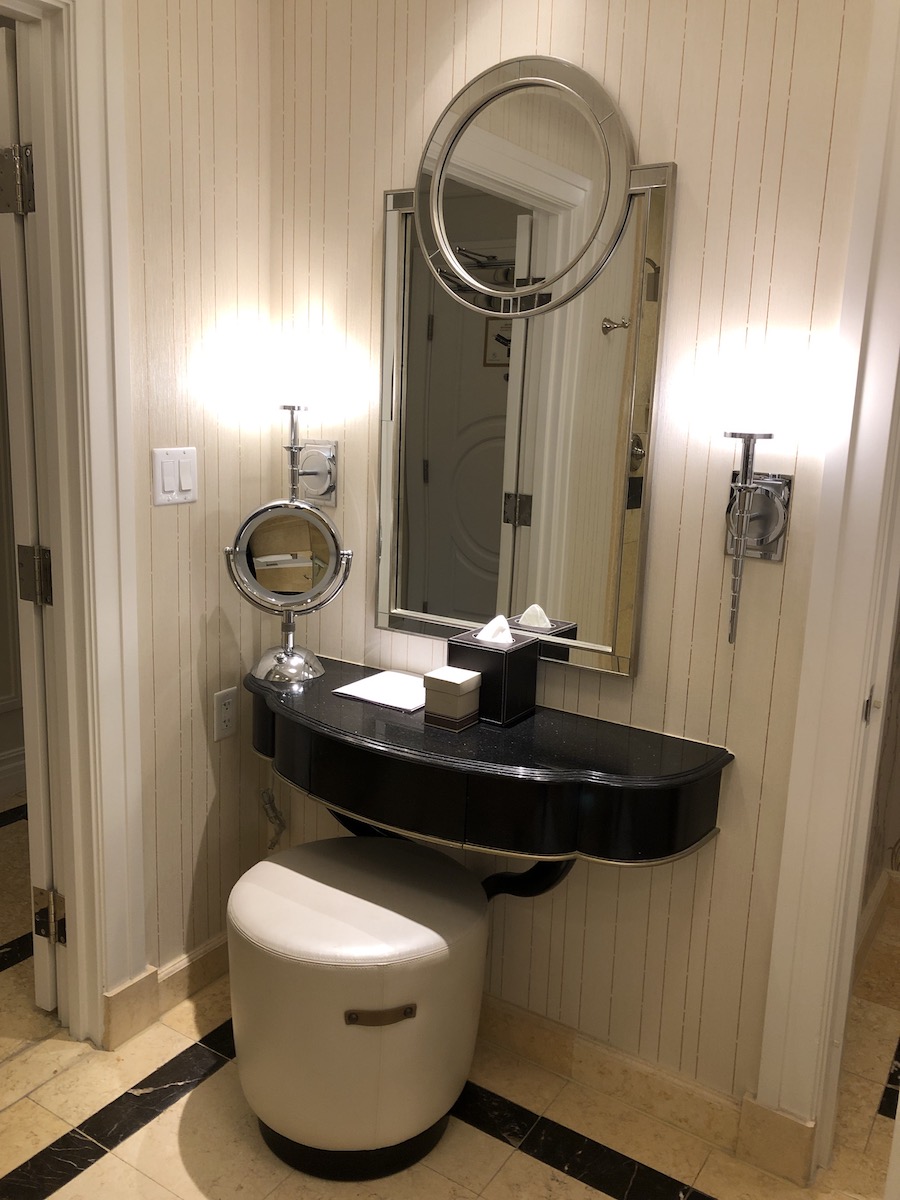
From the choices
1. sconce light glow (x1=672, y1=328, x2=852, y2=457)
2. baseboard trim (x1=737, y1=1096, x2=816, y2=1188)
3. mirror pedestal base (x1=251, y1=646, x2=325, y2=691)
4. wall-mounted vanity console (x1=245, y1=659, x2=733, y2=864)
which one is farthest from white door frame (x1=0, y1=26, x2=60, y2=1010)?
baseboard trim (x1=737, y1=1096, x2=816, y2=1188)

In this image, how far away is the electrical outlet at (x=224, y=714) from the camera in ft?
7.66

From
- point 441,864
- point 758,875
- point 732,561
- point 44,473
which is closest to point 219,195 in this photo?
point 44,473

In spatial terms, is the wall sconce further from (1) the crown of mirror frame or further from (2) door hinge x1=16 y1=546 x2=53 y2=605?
(2) door hinge x1=16 y1=546 x2=53 y2=605

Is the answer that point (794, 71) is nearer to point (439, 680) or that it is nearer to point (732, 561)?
point (732, 561)

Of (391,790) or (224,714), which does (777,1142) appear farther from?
(224,714)

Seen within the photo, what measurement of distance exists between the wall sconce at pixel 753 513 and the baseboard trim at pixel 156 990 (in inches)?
60.0

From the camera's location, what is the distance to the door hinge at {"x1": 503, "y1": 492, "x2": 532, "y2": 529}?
2021mm

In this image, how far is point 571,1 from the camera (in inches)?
71.9

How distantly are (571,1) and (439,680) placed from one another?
4.23 ft

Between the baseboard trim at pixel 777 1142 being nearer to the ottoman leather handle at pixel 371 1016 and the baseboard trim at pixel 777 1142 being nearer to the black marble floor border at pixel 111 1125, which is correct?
the ottoman leather handle at pixel 371 1016

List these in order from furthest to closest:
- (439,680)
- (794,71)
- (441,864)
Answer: (441,864)
(439,680)
(794,71)

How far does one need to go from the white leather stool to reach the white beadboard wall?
1.24 ft

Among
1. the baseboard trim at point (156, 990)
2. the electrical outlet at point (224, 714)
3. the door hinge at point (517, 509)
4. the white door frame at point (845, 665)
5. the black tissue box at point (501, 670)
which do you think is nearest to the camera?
the white door frame at point (845, 665)

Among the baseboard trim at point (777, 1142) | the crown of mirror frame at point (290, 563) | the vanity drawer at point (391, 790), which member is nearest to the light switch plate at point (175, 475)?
the crown of mirror frame at point (290, 563)
